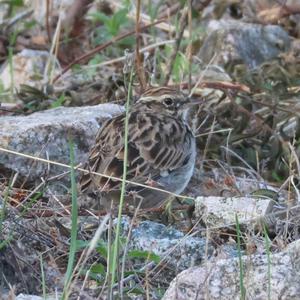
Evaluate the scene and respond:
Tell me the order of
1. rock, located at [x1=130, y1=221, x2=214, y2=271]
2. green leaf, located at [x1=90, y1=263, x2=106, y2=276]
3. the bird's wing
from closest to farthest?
1. green leaf, located at [x1=90, y1=263, x2=106, y2=276]
2. rock, located at [x1=130, y1=221, x2=214, y2=271]
3. the bird's wing

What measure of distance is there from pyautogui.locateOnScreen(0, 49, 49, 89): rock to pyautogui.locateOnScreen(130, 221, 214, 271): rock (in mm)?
3272

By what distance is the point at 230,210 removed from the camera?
5434 millimetres

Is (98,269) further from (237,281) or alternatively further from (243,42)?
(243,42)

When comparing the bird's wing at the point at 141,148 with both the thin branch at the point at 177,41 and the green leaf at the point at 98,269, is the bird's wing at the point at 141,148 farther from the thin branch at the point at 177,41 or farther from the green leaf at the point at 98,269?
the green leaf at the point at 98,269

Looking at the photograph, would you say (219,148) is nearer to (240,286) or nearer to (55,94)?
(55,94)

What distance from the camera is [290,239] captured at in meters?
5.21

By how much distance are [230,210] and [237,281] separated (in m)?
1.28

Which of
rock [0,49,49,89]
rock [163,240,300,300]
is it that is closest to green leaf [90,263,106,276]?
rock [163,240,300,300]

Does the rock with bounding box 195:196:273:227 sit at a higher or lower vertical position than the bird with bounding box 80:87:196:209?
higher

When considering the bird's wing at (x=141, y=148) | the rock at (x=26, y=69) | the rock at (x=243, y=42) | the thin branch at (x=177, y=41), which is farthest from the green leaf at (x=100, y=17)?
the bird's wing at (x=141, y=148)

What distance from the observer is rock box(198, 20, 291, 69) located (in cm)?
872

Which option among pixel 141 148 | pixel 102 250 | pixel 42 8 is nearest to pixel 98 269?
pixel 102 250

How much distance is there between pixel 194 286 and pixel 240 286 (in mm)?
233

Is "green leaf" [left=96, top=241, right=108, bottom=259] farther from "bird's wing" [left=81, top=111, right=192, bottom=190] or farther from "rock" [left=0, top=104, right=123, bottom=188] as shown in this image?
"rock" [left=0, top=104, right=123, bottom=188]
